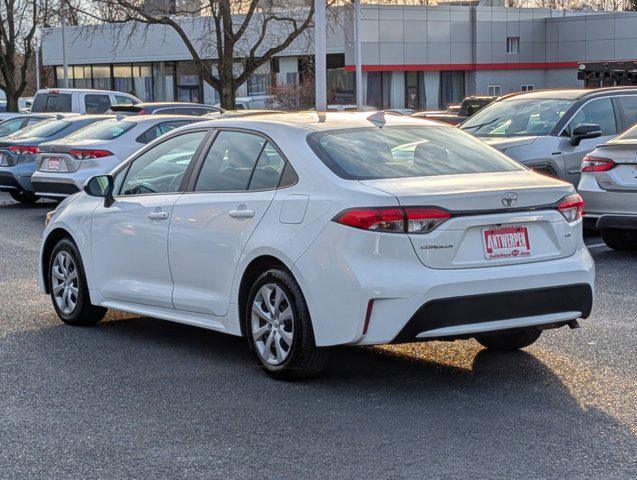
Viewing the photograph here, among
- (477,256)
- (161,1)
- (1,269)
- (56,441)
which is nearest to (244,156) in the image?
(477,256)

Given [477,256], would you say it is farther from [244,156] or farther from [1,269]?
[1,269]

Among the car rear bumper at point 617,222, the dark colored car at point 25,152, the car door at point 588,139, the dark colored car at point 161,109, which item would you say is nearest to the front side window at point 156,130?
the dark colored car at point 25,152

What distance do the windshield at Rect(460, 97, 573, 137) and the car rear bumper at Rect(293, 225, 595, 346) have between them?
8.00 metres

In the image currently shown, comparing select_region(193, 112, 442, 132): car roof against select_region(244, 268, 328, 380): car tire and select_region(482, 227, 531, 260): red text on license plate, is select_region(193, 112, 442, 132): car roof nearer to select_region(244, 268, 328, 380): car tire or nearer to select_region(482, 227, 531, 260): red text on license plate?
select_region(244, 268, 328, 380): car tire

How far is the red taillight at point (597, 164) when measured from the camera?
466 inches

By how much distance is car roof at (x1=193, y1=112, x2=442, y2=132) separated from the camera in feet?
23.2

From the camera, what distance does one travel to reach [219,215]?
7035mm

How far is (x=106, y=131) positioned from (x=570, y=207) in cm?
1148

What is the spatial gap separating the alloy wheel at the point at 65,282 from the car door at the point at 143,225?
0.42 m

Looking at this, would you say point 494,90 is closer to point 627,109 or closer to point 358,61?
point 358,61

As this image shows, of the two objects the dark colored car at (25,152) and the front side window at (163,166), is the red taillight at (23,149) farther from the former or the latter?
the front side window at (163,166)

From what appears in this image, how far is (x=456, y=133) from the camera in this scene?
752 cm

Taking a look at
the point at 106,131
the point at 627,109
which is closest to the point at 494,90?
the point at 106,131

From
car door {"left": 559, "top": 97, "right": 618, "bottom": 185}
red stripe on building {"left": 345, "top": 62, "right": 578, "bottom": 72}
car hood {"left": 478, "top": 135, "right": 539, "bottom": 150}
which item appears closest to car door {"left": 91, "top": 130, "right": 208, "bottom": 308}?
car hood {"left": 478, "top": 135, "right": 539, "bottom": 150}
